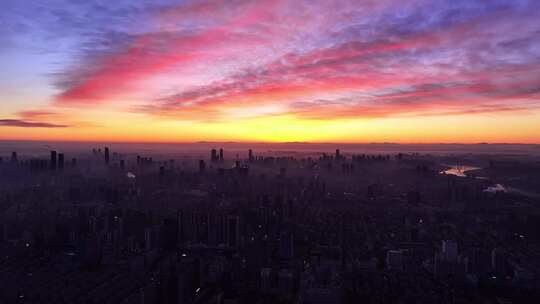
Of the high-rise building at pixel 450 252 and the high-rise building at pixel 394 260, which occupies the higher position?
the high-rise building at pixel 450 252

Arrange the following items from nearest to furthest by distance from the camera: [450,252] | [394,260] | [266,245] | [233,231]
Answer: [394,260] → [450,252] → [266,245] → [233,231]

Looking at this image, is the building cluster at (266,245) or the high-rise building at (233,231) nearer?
the building cluster at (266,245)

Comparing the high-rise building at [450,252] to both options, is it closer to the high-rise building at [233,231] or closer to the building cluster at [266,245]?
the building cluster at [266,245]

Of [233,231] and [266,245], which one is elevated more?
[233,231]

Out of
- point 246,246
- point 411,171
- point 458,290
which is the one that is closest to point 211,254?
point 246,246

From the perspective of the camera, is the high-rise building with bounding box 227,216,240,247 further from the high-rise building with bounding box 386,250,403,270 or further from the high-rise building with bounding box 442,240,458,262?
the high-rise building with bounding box 442,240,458,262

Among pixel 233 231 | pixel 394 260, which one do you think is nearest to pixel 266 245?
pixel 233 231

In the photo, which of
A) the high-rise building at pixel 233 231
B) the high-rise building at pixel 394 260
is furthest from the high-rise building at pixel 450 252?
the high-rise building at pixel 233 231

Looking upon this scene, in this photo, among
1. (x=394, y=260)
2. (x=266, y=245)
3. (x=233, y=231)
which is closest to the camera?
(x=394, y=260)

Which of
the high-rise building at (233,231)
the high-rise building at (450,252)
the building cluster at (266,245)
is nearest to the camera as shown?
the building cluster at (266,245)

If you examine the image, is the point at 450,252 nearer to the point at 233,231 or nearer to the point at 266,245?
the point at 266,245

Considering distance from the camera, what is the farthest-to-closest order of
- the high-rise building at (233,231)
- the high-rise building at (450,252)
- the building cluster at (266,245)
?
the high-rise building at (233,231), the high-rise building at (450,252), the building cluster at (266,245)
